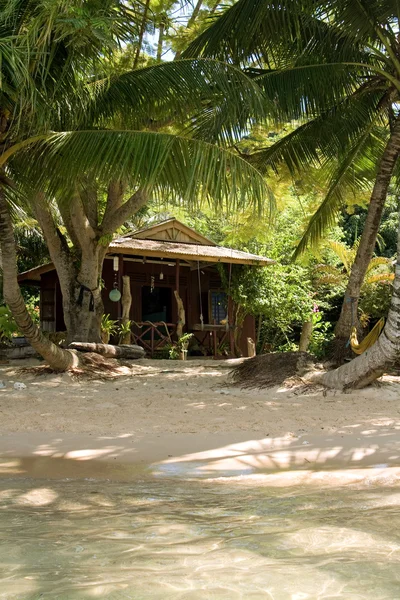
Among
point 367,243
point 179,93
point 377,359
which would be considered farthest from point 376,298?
point 179,93

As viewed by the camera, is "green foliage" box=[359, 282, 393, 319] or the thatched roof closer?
the thatched roof

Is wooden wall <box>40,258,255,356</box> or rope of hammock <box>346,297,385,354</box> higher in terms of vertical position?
wooden wall <box>40,258,255,356</box>

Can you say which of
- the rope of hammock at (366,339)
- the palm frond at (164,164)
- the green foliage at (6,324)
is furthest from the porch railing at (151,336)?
the palm frond at (164,164)

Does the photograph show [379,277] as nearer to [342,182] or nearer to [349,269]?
[349,269]

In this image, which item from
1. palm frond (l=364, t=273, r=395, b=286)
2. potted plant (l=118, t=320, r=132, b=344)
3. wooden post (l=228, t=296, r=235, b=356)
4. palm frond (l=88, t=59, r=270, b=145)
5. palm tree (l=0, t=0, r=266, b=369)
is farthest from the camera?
palm frond (l=364, t=273, r=395, b=286)

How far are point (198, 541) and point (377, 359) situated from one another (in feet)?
18.4

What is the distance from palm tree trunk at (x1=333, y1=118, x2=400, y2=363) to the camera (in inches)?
380

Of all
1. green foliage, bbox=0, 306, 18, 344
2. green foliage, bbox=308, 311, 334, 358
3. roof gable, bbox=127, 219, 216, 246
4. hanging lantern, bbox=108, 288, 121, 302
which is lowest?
green foliage, bbox=308, 311, 334, 358

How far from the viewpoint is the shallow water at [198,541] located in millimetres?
2586

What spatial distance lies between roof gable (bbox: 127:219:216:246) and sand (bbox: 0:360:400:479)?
7042 millimetres

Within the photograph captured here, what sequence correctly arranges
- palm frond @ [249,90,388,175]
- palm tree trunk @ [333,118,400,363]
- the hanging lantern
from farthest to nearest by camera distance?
the hanging lantern → palm frond @ [249,90,388,175] → palm tree trunk @ [333,118,400,363]

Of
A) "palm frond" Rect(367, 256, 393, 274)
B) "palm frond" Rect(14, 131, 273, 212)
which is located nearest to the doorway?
"palm frond" Rect(367, 256, 393, 274)

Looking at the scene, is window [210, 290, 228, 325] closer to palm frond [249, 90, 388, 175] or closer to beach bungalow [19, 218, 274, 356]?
beach bungalow [19, 218, 274, 356]

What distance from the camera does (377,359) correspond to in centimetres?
827
